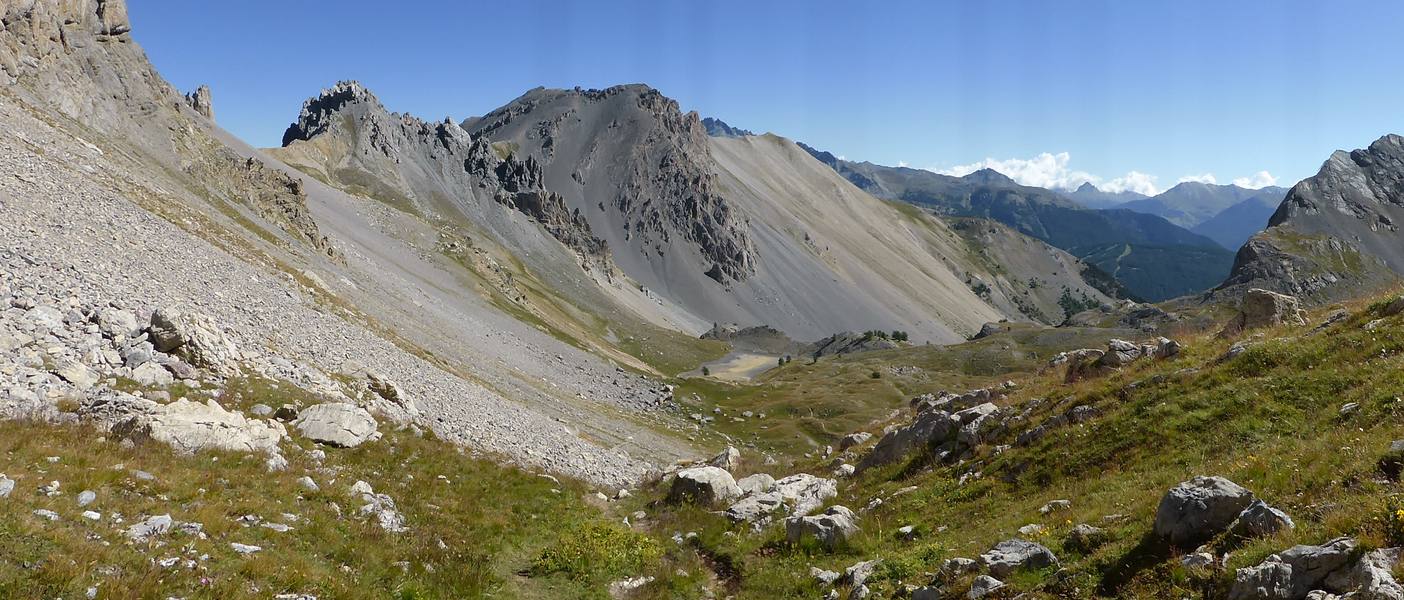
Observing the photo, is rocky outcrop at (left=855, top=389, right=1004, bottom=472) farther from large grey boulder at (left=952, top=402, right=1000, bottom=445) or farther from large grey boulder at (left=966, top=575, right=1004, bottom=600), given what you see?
large grey boulder at (left=966, top=575, right=1004, bottom=600)

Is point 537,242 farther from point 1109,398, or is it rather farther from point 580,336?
point 1109,398

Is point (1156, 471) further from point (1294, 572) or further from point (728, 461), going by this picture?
point (728, 461)

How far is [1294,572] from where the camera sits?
880cm

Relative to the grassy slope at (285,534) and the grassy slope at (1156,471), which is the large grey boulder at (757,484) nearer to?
the grassy slope at (1156,471)

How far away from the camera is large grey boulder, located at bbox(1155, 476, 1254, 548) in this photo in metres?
11.0

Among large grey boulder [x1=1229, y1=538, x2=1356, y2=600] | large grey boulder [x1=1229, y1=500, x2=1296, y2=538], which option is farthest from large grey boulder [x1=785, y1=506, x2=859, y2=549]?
large grey boulder [x1=1229, y1=538, x2=1356, y2=600]

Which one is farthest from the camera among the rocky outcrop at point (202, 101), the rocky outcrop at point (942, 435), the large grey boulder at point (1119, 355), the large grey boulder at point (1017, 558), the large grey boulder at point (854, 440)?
the rocky outcrop at point (202, 101)

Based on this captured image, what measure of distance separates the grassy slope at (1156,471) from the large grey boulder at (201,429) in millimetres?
13119

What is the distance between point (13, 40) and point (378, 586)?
88549 millimetres

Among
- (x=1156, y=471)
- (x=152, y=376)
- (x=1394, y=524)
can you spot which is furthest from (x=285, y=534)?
(x=1156, y=471)

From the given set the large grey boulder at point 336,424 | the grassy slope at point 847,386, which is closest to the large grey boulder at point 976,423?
the large grey boulder at point 336,424

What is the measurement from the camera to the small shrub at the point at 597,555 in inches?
720

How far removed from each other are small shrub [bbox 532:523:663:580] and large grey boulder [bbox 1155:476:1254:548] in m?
A: 12.5

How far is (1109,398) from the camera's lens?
1980 cm
